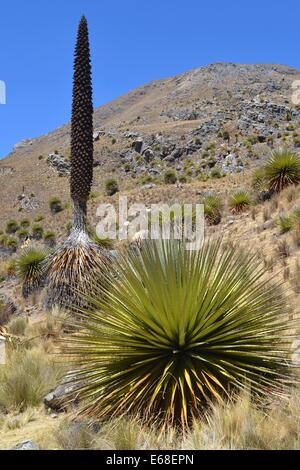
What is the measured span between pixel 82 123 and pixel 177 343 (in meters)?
6.83

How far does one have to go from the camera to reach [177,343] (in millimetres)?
4508

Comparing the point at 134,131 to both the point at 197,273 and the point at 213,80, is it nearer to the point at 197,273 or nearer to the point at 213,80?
the point at 213,80

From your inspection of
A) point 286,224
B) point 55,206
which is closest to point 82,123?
point 286,224

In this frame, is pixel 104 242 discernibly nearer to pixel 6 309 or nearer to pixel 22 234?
pixel 6 309

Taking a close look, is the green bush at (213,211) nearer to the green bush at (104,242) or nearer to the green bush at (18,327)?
the green bush at (104,242)

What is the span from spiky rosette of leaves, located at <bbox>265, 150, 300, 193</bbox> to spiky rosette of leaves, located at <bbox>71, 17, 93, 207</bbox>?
7.58 metres

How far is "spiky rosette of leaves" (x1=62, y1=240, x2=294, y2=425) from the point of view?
4355 millimetres

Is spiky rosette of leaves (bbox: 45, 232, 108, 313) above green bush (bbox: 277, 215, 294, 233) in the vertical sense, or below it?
below

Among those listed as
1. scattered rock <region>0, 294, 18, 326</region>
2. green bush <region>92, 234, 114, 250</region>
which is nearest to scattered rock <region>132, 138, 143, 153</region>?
green bush <region>92, 234, 114, 250</region>

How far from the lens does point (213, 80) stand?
10325 centimetres

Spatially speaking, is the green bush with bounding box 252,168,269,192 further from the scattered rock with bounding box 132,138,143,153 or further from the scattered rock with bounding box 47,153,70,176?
the scattered rock with bounding box 132,138,143,153

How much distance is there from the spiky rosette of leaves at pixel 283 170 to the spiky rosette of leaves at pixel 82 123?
24.9 feet
